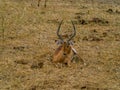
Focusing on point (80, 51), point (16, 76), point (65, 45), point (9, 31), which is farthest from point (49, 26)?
point (16, 76)

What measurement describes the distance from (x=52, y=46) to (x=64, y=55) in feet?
5.35

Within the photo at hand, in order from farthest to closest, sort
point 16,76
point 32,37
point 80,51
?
point 32,37, point 80,51, point 16,76

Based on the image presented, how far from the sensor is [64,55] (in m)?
8.81

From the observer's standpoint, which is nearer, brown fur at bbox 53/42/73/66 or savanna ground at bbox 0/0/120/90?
savanna ground at bbox 0/0/120/90

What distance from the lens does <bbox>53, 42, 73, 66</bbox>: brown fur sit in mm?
8805

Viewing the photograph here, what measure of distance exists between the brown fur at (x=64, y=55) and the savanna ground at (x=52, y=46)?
6.8 inches

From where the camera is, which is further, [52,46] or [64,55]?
[52,46]

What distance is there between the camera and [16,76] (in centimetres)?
801

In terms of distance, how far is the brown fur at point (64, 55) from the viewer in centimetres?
880

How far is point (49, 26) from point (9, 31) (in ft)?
4.96

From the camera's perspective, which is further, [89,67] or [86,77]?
[89,67]

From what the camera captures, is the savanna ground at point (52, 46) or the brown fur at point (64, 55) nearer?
the savanna ground at point (52, 46)

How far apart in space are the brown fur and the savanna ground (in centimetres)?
17

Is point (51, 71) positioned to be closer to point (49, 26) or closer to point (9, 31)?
point (9, 31)
